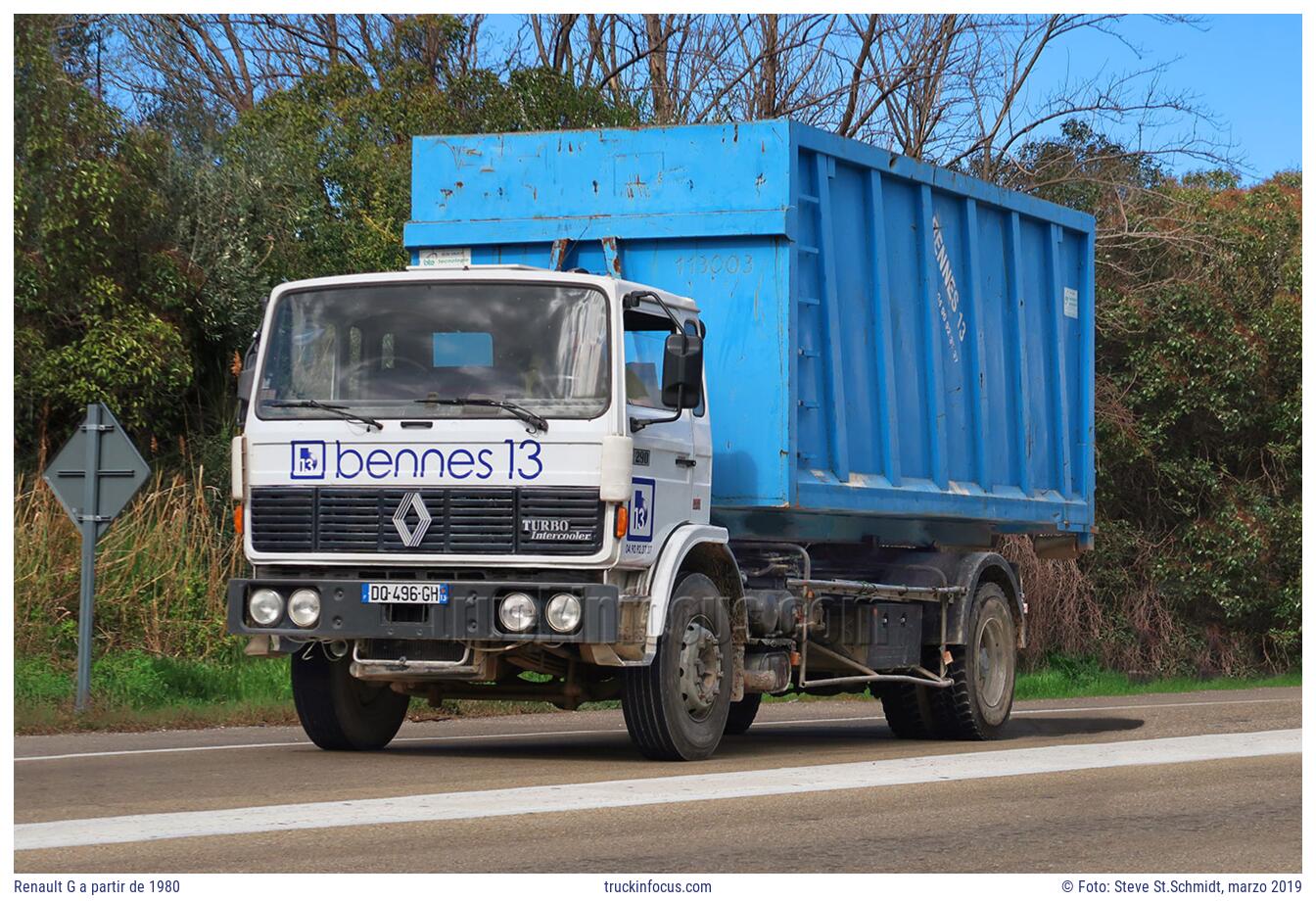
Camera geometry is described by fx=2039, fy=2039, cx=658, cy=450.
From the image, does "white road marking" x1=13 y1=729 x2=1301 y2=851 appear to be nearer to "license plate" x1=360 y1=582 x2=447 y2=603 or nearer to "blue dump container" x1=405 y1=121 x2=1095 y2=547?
"license plate" x1=360 y1=582 x2=447 y2=603

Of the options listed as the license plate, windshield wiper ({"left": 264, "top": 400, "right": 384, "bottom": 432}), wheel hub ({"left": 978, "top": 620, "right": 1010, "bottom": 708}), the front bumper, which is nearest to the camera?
the front bumper

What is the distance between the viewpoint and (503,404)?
10047mm

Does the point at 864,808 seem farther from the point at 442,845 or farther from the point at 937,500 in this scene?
the point at 937,500

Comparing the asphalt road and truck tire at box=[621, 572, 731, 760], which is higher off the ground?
truck tire at box=[621, 572, 731, 760]

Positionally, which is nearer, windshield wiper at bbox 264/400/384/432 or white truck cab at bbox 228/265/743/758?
white truck cab at bbox 228/265/743/758

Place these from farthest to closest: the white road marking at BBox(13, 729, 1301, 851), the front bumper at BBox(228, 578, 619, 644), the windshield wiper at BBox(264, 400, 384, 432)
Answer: the windshield wiper at BBox(264, 400, 384, 432), the front bumper at BBox(228, 578, 619, 644), the white road marking at BBox(13, 729, 1301, 851)

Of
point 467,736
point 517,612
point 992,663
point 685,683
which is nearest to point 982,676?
point 992,663

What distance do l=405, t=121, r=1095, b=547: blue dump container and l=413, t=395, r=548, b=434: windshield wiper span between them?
1772 millimetres

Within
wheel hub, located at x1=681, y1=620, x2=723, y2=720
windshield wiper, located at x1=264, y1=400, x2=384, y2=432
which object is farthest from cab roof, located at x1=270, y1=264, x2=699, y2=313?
wheel hub, located at x1=681, y1=620, x2=723, y2=720

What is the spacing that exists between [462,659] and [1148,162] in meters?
23.0

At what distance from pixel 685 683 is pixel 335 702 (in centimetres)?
204

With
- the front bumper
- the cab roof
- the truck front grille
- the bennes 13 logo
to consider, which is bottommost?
the front bumper

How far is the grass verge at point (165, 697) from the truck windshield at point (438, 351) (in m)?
4.07

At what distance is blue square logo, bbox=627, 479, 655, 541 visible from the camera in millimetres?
10117
